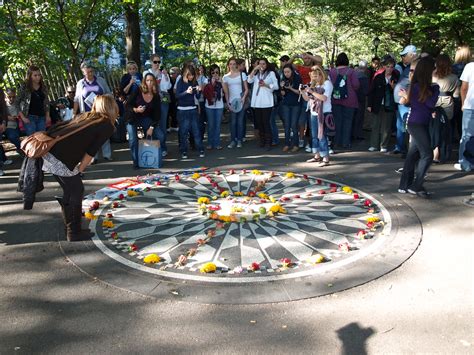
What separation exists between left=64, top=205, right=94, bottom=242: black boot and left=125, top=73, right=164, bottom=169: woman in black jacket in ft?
11.5

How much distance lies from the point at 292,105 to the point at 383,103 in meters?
1.85

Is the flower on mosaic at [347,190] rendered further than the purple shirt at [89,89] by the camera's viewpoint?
No

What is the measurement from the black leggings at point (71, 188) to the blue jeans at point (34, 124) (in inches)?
157

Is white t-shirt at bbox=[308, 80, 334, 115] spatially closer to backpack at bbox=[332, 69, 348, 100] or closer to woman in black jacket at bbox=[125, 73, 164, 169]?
backpack at bbox=[332, 69, 348, 100]

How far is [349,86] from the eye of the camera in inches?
395

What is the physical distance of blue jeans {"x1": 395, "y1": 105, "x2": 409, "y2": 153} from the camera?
29.6ft

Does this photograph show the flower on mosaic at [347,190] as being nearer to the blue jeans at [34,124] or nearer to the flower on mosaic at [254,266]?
the flower on mosaic at [254,266]

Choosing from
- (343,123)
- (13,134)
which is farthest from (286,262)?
(13,134)

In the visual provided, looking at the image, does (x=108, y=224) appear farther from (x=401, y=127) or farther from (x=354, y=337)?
(x=401, y=127)

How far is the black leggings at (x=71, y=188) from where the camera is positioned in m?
5.32

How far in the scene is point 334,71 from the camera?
9.88m

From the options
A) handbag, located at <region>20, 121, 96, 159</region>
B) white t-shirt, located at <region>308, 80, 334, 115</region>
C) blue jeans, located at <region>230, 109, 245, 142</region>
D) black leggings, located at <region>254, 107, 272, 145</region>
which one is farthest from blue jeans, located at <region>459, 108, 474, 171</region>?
handbag, located at <region>20, 121, 96, 159</region>

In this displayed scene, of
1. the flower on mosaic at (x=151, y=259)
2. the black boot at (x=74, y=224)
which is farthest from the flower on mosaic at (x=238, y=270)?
the black boot at (x=74, y=224)

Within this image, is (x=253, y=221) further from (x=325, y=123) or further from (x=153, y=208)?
(x=325, y=123)
